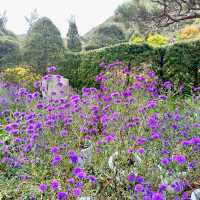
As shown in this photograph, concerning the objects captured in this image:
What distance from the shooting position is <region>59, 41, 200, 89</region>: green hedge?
399 inches

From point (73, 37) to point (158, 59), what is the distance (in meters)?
10.8

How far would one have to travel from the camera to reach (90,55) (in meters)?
11.8

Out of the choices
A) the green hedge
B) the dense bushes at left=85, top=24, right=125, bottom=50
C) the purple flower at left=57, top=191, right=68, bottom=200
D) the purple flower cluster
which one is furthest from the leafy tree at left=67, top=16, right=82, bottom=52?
the purple flower at left=57, top=191, right=68, bottom=200

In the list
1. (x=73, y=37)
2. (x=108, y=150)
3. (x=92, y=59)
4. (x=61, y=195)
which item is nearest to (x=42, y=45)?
(x=92, y=59)

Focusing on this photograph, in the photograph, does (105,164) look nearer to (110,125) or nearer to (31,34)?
(110,125)

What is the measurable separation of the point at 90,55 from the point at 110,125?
6.88m

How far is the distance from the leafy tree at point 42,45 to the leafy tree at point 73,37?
16.2 feet

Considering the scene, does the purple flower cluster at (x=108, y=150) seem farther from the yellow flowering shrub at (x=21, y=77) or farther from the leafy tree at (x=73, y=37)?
the leafy tree at (x=73, y=37)

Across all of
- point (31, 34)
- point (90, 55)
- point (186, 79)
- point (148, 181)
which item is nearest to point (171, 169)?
point (148, 181)

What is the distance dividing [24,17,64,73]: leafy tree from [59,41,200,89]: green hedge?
1.92 meters

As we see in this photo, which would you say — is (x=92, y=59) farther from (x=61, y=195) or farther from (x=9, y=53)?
(x=61, y=195)

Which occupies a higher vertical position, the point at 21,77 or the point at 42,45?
the point at 42,45

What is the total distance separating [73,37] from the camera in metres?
20.8

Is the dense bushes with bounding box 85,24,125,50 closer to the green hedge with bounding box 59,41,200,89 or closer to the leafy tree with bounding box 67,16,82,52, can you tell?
the leafy tree with bounding box 67,16,82,52
